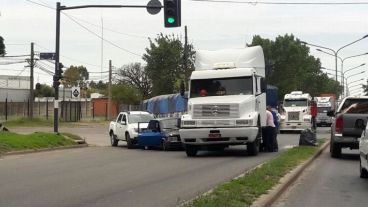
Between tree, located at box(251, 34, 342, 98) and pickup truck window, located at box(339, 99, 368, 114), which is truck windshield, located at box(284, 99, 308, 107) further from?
tree, located at box(251, 34, 342, 98)

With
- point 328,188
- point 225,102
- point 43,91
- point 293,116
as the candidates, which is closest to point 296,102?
point 293,116

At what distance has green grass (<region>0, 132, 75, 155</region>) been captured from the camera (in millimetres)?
23281

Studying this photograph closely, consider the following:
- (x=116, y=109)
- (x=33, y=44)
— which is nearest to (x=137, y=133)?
(x=33, y=44)

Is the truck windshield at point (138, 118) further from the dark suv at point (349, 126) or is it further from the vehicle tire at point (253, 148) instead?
the dark suv at point (349, 126)

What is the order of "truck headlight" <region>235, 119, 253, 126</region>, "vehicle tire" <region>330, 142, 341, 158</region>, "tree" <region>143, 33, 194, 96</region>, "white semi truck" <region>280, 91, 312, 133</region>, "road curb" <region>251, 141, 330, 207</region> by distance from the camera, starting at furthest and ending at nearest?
"tree" <region>143, 33, 194, 96</region>, "white semi truck" <region>280, 91, 312, 133</region>, "truck headlight" <region>235, 119, 253, 126</region>, "vehicle tire" <region>330, 142, 341, 158</region>, "road curb" <region>251, 141, 330, 207</region>

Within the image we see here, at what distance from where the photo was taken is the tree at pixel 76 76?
12450cm

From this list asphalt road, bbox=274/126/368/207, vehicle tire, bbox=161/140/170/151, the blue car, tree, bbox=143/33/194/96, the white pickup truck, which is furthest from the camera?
tree, bbox=143/33/194/96

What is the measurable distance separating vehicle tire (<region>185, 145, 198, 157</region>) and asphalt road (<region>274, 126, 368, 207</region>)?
4.79 metres

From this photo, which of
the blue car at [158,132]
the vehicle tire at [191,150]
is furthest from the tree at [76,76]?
the vehicle tire at [191,150]

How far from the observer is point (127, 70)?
104 m

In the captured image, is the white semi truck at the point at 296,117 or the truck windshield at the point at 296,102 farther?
the truck windshield at the point at 296,102

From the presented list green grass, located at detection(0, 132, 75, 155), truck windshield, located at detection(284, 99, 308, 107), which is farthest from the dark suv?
truck windshield, located at detection(284, 99, 308, 107)

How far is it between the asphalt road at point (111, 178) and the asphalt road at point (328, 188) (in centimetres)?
170

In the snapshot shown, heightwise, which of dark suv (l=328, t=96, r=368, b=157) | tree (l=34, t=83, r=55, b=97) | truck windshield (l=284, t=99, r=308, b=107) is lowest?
dark suv (l=328, t=96, r=368, b=157)
